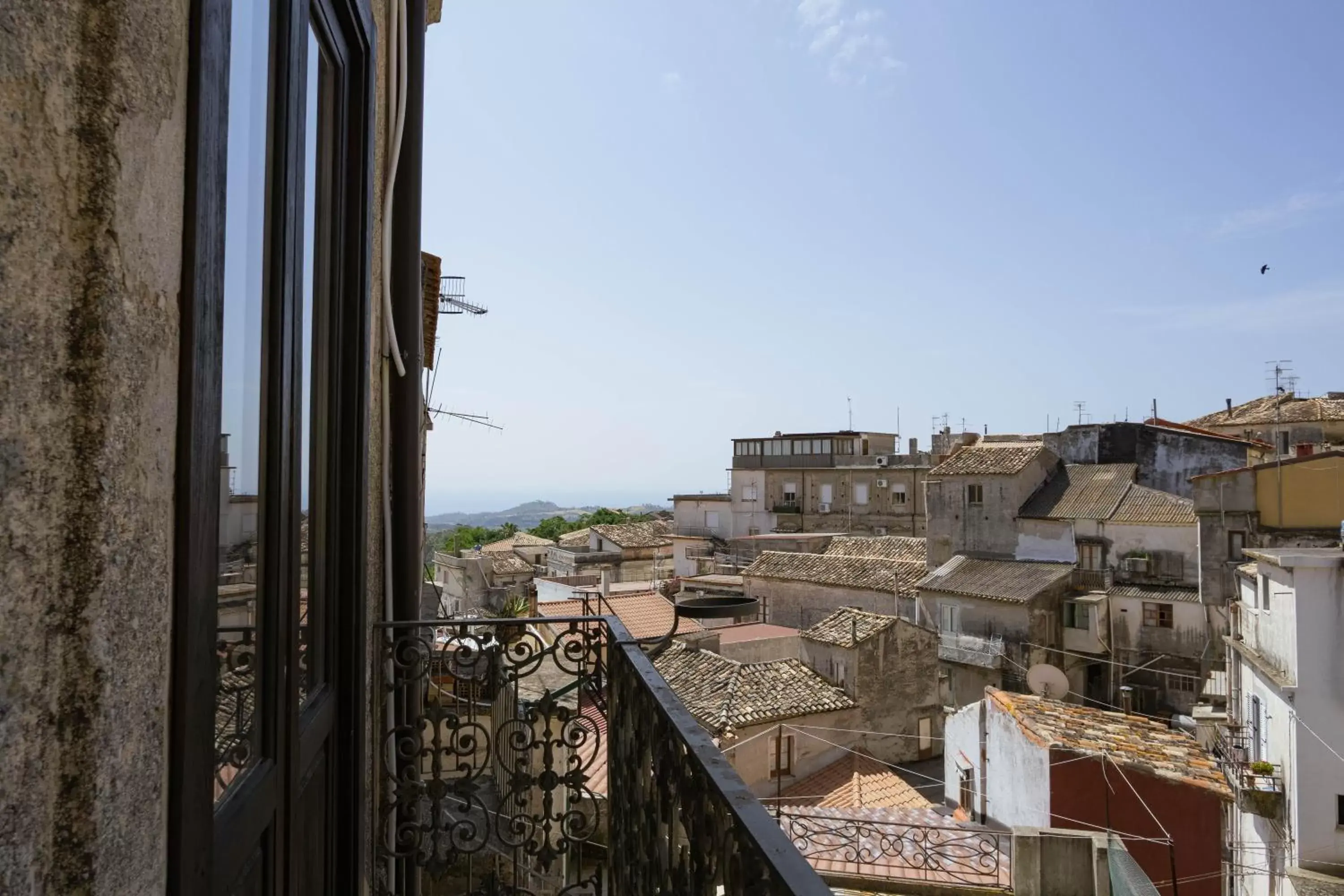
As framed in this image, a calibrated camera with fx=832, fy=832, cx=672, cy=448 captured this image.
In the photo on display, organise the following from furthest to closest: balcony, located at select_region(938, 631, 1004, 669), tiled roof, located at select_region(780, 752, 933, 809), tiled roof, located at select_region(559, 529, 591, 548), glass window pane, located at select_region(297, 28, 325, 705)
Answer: tiled roof, located at select_region(559, 529, 591, 548) → balcony, located at select_region(938, 631, 1004, 669) → tiled roof, located at select_region(780, 752, 933, 809) → glass window pane, located at select_region(297, 28, 325, 705)

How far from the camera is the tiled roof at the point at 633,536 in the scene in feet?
130

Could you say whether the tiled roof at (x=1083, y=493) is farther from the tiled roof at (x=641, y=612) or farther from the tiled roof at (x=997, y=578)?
the tiled roof at (x=641, y=612)

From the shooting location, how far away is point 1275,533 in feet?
66.9

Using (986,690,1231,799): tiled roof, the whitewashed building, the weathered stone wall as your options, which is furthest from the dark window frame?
the whitewashed building

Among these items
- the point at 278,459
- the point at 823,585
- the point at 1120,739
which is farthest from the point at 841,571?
the point at 278,459

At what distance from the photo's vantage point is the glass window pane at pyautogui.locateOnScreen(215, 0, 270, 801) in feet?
4.25

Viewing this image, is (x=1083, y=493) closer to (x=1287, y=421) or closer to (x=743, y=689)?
(x=1287, y=421)

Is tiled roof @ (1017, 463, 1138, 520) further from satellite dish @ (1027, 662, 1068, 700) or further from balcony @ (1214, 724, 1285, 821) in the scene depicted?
balcony @ (1214, 724, 1285, 821)

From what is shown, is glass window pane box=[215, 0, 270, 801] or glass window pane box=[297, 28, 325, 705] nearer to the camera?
glass window pane box=[215, 0, 270, 801]

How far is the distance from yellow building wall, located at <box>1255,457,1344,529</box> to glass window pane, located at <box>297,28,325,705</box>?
2329 cm

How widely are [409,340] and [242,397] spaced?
2564 mm

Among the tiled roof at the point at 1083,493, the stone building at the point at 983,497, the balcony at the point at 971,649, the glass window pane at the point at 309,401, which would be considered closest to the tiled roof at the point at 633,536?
the stone building at the point at 983,497

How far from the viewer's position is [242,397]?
1.42 meters

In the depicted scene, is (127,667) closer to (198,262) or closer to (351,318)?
(198,262)
